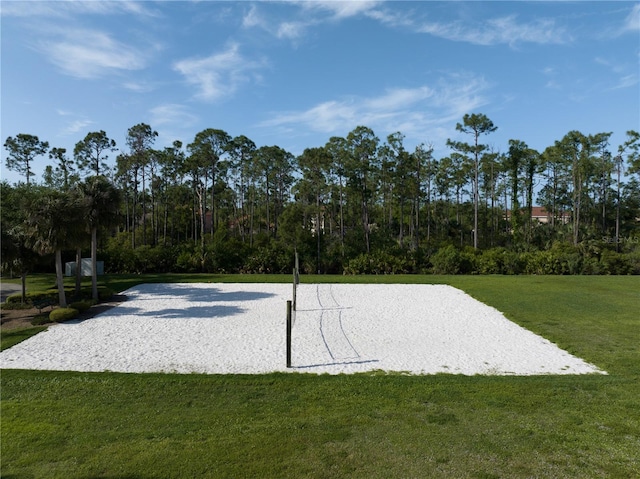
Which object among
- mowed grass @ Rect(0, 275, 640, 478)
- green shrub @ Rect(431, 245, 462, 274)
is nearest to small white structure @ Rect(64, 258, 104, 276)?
mowed grass @ Rect(0, 275, 640, 478)

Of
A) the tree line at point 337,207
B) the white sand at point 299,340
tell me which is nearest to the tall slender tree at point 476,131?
the tree line at point 337,207

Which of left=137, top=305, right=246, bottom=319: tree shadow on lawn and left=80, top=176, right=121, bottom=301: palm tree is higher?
left=80, top=176, right=121, bottom=301: palm tree

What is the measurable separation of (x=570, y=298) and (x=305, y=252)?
16115 millimetres

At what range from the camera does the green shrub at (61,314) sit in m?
12.6

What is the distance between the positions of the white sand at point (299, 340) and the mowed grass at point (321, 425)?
806 millimetres

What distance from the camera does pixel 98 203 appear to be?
15.0 meters

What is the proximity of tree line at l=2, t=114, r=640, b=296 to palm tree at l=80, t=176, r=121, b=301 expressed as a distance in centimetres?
4

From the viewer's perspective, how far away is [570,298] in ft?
53.9

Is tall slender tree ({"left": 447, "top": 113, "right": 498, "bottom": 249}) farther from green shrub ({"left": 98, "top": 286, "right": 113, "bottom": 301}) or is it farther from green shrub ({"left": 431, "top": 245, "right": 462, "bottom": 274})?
green shrub ({"left": 98, "top": 286, "right": 113, "bottom": 301})

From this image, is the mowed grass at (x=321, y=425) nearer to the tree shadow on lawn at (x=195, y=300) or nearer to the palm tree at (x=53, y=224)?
the tree shadow on lawn at (x=195, y=300)

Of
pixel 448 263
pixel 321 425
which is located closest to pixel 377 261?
pixel 448 263

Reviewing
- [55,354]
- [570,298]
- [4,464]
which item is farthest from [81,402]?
[570,298]

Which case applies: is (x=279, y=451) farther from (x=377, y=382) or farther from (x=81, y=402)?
(x=81, y=402)

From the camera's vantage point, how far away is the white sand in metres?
8.92
